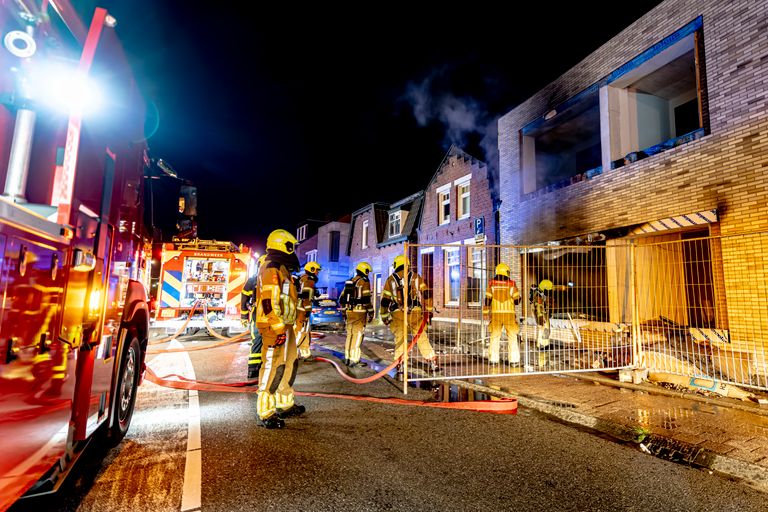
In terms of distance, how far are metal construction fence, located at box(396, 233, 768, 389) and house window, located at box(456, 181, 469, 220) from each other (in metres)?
5.38

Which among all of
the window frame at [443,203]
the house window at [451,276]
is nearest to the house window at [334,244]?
the window frame at [443,203]

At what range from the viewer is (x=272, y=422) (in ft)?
13.0

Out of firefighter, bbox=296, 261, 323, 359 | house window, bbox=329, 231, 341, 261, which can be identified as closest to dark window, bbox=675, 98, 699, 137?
firefighter, bbox=296, 261, 323, 359

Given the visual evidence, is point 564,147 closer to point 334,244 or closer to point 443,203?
point 443,203

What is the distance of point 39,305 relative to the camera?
179 centimetres

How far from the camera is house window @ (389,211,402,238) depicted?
2075cm

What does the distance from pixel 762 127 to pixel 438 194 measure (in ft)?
38.6

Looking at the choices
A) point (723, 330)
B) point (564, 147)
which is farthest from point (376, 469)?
point (564, 147)

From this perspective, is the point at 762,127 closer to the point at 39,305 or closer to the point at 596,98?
the point at 596,98

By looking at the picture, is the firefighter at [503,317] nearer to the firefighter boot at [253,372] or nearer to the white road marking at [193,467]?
the firefighter boot at [253,372]

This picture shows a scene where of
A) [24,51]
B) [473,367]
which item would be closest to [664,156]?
[473,367]

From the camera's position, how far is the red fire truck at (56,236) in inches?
64.0

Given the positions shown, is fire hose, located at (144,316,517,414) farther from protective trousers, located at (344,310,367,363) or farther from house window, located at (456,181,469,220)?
house window, located at (456,181,469,220)

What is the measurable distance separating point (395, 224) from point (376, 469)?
18.4 meters
